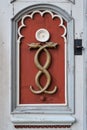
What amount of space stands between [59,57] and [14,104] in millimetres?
455

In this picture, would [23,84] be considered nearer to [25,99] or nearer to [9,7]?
[25,99]

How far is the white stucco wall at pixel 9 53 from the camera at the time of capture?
2506 mm

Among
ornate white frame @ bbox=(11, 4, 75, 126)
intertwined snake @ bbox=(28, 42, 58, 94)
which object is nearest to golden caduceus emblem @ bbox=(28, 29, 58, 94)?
intertwined snake @ bbox=(28, 42, 58, 94)

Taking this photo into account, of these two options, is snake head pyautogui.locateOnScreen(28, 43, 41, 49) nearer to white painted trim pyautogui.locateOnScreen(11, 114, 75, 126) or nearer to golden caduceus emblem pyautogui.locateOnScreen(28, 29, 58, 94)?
golden caduceus emblem pyautogui.locateOnScreen(28, 29, 58, 94)

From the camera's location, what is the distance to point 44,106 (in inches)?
99.2

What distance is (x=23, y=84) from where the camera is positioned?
252 centimetres

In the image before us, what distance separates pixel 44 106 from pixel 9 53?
44 centimetres

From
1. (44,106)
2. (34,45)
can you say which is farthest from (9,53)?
(44,106)

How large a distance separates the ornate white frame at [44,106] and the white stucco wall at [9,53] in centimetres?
3

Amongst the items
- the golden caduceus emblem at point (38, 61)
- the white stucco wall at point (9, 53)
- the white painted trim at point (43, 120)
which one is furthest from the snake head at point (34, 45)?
the white painted trim at point (43, 120)

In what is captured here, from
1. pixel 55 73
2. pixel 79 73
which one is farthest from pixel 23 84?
pixel 79 73

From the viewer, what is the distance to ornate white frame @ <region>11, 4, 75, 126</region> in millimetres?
2500

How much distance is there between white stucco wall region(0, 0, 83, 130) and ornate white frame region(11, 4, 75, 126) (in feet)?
0.10

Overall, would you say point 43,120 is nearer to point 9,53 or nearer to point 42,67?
point 42,67
